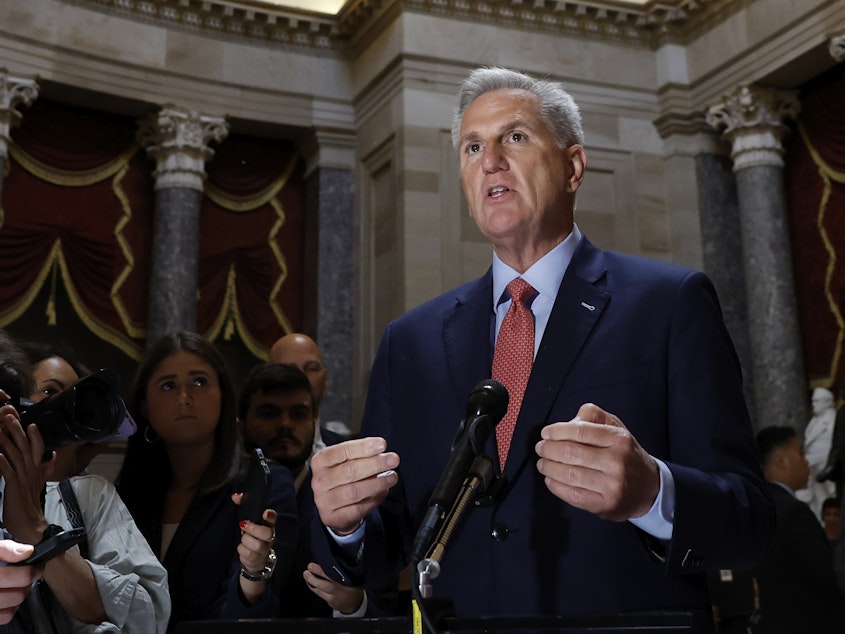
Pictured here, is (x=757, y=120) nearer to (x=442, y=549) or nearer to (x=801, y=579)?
(x=801, y=579)

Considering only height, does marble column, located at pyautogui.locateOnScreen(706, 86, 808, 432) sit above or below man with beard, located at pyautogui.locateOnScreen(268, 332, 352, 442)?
above

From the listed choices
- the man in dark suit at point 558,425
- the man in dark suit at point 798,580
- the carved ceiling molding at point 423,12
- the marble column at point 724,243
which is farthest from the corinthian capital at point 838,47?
the man in dark suit at point 558,425

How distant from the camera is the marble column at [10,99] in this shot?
972 centimetres

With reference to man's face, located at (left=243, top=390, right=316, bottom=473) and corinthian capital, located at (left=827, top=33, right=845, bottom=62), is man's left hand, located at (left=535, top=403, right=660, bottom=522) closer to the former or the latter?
man's face, located at (left=243, top=390, right=316, bottom=473)

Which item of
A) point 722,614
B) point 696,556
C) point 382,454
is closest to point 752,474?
point 696,556

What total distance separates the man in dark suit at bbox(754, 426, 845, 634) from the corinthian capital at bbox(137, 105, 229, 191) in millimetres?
7117

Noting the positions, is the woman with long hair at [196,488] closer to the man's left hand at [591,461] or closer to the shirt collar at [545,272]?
the shirt collar at [545,272]

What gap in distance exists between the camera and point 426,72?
10.6m

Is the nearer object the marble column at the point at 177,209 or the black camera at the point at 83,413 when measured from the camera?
the black camera at the point at 83,413

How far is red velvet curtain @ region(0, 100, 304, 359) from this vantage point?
10922mm

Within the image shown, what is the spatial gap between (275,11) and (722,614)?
25.8ft

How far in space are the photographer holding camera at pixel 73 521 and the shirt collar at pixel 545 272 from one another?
835mm

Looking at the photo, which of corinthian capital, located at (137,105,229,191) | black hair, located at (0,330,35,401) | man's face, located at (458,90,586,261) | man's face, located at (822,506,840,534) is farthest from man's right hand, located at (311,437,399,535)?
corinthian capital, located at (137,105,229,191)

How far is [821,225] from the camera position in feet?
35.3
